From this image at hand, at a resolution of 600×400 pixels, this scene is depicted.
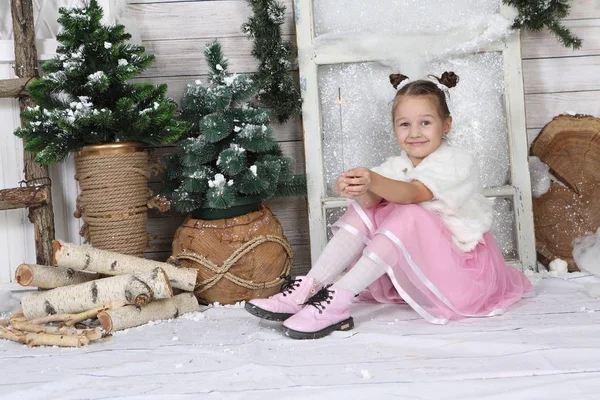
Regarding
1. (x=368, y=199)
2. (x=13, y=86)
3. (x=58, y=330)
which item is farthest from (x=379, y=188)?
(x=13, y=86)

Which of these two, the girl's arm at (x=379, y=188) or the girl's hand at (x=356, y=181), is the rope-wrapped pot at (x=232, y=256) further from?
the girl's hand at (x=356, y=181)

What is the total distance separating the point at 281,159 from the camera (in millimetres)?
2197

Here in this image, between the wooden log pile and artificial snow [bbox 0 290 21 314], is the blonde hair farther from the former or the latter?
artificial snow [bbox 0 290 21 314]

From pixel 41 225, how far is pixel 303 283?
0.95m

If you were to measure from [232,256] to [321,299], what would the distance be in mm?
444

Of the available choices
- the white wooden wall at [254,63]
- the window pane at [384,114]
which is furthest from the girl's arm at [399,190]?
the white wooden wall at [254,63]

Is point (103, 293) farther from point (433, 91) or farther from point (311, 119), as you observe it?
point (433, 91)

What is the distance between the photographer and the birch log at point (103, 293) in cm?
186

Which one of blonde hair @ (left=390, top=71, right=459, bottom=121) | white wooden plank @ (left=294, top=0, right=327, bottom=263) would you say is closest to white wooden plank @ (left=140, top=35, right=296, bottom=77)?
white wooden plank @ (left=294, top=0, right=327, bottom=263)

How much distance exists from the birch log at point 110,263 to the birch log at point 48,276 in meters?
0.07

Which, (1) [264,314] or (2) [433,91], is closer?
(1) [264,314]

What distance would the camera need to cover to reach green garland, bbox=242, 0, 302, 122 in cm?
228

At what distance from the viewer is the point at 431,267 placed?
5.90 ft

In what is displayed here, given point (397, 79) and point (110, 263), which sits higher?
point (397, 79)
